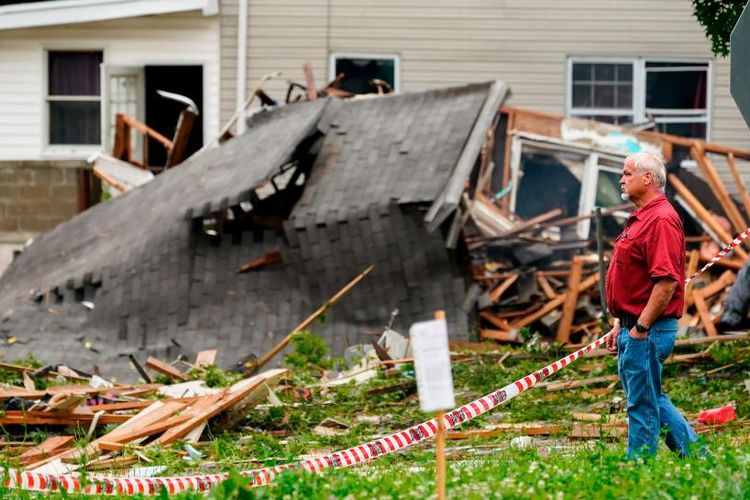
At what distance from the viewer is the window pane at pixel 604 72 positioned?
2455cm

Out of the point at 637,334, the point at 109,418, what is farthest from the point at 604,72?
the point at 637,334

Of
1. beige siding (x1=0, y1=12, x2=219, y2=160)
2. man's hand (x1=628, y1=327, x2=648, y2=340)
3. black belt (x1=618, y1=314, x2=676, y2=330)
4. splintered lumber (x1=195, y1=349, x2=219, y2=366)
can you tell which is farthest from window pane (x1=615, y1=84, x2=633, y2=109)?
man's hand (x1=628, y1=327, x2=648, y2=340)

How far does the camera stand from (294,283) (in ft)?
53.6

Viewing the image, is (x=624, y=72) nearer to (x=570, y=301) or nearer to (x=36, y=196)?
(x=570, y=301)

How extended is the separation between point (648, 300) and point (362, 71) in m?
17.3

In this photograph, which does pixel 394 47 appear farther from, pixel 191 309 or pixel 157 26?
pixel 191 309

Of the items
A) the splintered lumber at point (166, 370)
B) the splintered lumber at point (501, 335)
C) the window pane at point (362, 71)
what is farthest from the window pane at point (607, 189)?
the splintered lumber at point (166, 370)

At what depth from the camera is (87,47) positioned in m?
24.8

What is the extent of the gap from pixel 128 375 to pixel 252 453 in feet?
17.2

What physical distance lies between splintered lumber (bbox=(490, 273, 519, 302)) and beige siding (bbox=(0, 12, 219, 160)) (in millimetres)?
7962

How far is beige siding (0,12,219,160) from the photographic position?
24.3 m

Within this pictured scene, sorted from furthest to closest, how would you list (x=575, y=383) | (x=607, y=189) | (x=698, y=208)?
(x=607, y=189) < (x=698, y=208) < (x=575, y=383)

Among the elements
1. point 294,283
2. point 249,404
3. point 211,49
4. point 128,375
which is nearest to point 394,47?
point 211,49

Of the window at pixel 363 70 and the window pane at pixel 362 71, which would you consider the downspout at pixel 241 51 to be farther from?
the window pane at pixel 362 71
